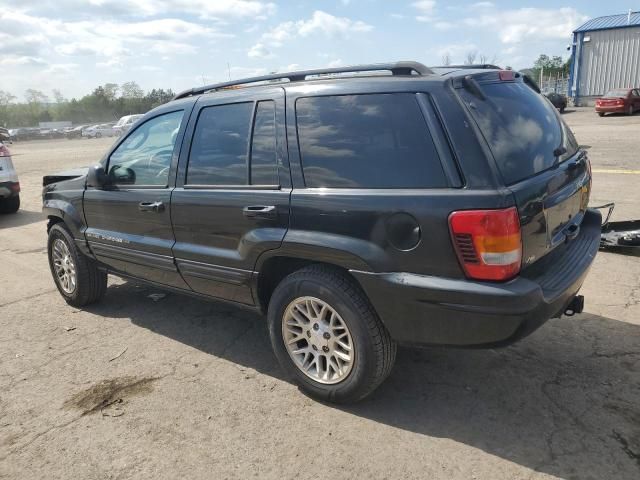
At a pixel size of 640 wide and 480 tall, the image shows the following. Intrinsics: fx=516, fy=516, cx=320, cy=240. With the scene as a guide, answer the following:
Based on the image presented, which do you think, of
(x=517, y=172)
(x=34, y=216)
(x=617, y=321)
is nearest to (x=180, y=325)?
(x=517, y=172)

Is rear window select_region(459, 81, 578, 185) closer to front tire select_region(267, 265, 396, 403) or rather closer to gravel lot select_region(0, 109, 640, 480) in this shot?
front tire select_region(267, 265, 396, 403)

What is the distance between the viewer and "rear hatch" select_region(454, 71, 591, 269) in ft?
8.35

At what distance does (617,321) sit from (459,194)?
7.60 feet

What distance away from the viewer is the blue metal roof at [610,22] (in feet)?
105

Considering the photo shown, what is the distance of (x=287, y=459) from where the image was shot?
8.66 feet

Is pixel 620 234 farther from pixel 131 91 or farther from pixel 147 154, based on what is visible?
pixel 131 91

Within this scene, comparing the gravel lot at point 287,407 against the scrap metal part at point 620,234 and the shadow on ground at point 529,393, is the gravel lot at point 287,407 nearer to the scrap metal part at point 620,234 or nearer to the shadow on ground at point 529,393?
the shadow on ground at point 529,393

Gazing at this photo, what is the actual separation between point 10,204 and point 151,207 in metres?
7.74

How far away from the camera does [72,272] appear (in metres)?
4.80

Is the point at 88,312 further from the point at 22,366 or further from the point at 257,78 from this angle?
the point at 257,78

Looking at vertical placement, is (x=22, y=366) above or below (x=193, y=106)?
below

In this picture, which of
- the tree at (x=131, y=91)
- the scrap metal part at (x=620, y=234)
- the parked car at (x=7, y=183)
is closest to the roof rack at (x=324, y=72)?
the scrap metal part at (x=620, y=234)

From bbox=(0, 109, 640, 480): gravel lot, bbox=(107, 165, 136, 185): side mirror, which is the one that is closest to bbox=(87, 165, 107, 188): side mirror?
bbox=(107, 165, 136, 185): side mirror

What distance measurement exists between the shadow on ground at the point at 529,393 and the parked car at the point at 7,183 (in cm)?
707
